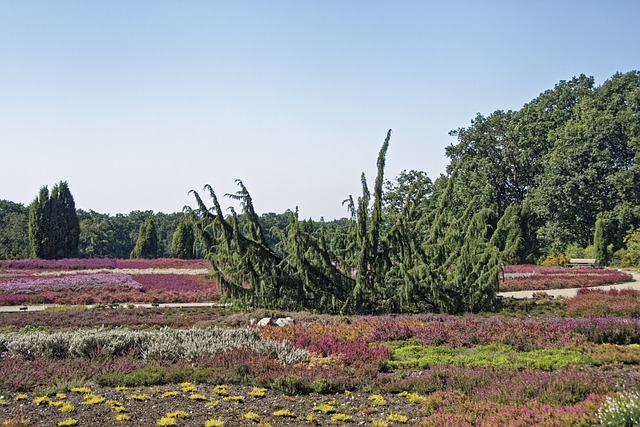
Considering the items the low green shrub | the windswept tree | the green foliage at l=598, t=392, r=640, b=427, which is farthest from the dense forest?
the green foliage at l=598, t=392, r=640, b=427

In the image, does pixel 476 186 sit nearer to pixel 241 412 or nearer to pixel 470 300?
pixel 470 300

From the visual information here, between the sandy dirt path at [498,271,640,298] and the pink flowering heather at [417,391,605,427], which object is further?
the sandy dirt path at [498,271,640,298]

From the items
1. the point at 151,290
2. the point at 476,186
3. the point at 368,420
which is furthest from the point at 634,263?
the point at 368,420

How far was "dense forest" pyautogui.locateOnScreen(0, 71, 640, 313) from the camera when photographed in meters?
18.0

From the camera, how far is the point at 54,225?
2142 inches

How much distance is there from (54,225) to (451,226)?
149ft

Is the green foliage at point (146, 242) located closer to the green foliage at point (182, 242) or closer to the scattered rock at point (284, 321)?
the green foliage at point (182, 242)

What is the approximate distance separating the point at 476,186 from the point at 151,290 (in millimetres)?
33140

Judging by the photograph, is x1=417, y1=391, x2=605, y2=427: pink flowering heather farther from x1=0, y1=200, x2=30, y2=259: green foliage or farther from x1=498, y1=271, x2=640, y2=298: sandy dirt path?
x1=0, y1=200, x2=30, y2=259: green foliage

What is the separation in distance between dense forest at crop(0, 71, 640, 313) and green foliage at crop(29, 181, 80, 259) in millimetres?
207

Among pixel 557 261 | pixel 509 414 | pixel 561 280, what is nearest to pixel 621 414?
pixel 509 414

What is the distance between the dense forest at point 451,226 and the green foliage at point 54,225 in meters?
0.21

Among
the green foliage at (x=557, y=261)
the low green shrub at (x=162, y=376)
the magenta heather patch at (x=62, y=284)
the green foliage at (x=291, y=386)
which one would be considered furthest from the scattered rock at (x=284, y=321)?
the green foliage at (x=557, y=261)

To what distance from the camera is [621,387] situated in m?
8.44
